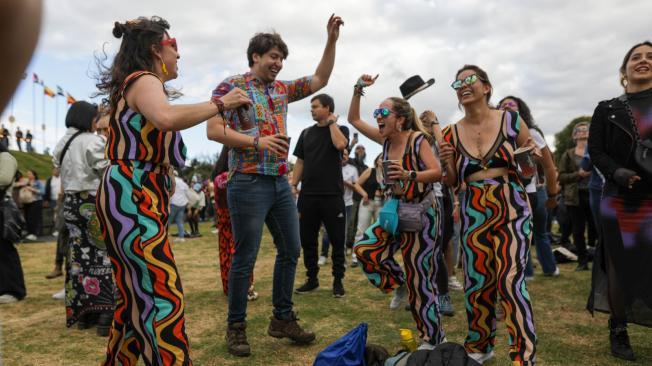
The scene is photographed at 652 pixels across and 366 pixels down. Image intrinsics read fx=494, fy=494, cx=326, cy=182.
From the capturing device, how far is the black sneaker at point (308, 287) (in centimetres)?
592

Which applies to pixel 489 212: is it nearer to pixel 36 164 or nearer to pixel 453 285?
pixel 453 285

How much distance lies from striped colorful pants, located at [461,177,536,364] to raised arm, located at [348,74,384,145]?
109 centimetres

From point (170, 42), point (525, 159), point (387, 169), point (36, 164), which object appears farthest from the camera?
point (36, 164)

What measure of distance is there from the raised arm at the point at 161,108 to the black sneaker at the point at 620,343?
3.25m

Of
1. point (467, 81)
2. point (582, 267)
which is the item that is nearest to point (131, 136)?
point (467, 81)

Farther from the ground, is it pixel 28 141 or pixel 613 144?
pixel 28 141

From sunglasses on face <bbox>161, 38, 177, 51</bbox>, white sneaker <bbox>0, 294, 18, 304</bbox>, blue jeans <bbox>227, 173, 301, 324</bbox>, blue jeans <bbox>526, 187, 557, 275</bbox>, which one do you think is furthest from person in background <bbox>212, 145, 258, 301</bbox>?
blue jeans <bbox>526, 187, 557, 275</bbox>

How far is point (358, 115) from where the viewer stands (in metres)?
4.32

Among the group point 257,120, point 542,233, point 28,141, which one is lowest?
point 542,233

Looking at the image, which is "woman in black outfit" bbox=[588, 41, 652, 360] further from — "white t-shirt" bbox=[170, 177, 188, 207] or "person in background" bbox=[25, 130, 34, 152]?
"person in background" bbox=[25, 130, 34, 152]

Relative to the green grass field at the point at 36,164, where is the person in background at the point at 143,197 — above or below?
below

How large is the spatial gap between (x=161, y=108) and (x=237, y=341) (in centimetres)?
202

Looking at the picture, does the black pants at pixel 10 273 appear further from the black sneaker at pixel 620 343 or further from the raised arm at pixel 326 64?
the black sneaker at pixel 620 343

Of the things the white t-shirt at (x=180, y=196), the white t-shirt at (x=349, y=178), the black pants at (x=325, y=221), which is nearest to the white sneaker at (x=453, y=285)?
the black pants at (x=325, y=221)
